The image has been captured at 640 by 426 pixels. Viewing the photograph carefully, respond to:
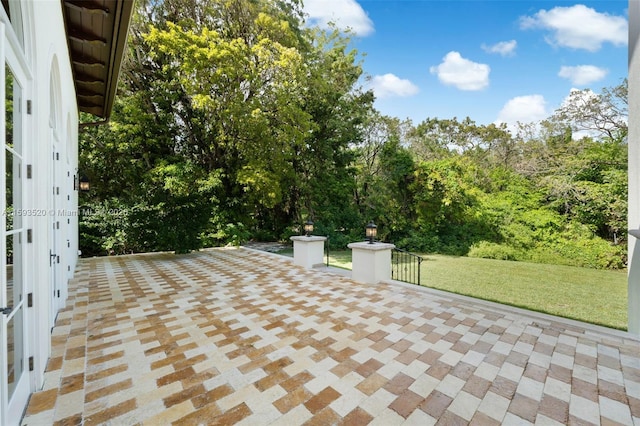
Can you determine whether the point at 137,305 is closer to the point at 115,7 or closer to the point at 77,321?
the point at 77,321

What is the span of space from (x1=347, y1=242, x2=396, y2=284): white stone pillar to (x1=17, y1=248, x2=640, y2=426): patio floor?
2.38 ft

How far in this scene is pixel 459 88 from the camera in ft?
44.4

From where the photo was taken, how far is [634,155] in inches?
119

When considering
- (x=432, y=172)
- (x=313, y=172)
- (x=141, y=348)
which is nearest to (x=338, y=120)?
(x=313, y=172)

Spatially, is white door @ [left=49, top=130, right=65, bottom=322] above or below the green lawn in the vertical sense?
above

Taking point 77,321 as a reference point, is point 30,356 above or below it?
above

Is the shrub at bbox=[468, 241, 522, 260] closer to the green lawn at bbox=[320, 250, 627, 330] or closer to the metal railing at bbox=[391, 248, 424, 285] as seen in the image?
the green lawn at bbox=[320, 250, 627, 330]

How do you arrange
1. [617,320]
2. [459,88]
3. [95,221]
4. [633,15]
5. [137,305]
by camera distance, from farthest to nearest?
[459,88], [95,221], [617,320], [137,305], [633,15]

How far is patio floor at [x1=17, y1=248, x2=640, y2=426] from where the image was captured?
1.86m

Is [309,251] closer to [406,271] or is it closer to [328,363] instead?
[406,271]

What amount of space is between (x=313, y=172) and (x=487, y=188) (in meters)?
8.01

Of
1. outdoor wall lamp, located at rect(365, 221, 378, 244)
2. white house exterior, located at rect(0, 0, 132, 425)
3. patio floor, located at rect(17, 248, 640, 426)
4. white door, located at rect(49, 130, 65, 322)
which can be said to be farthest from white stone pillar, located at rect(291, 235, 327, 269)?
white house exterior, located at rect(0, 0, 132, 425)

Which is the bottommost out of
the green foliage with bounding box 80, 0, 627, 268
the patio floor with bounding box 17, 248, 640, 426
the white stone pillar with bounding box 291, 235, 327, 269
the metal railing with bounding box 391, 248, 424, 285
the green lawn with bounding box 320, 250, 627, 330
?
the green lawn with bounding box 320, 250, 627, 330

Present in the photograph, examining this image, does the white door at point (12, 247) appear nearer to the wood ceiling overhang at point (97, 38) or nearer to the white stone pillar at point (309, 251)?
the wood ceiling overhang at point (97, 38)
